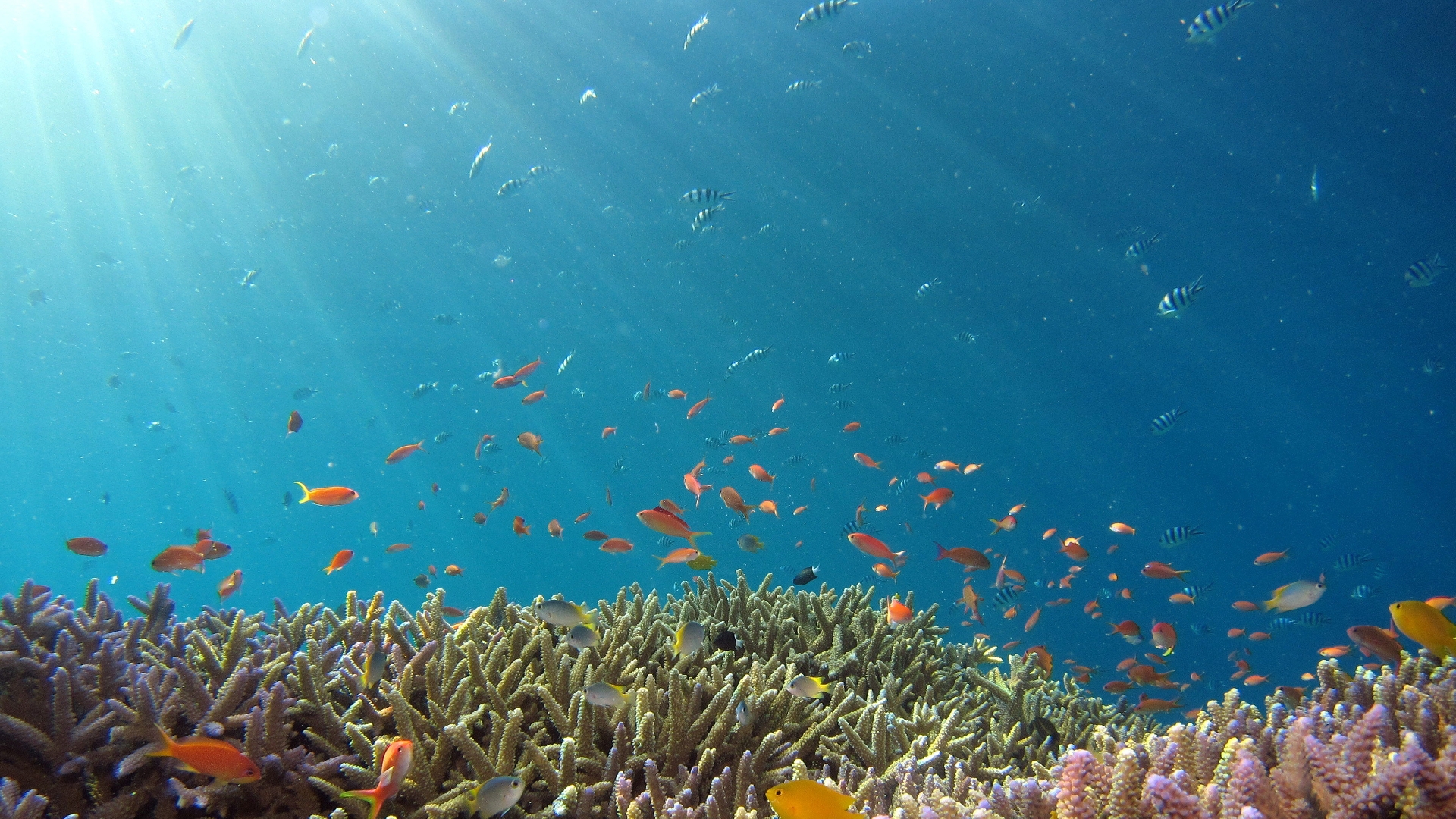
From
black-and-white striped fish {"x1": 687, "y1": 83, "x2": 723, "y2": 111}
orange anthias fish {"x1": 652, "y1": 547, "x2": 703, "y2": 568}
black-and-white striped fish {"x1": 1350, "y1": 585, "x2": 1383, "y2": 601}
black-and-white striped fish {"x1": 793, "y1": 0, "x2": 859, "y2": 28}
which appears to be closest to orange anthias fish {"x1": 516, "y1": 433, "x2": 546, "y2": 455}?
orange anthias fish {"x1": 652, "y1": 547, "x2": 703, "y2": 568}

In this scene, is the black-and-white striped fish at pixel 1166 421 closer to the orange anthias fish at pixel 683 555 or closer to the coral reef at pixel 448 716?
the coral reef at pixel 448 716

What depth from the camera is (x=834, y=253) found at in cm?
2533

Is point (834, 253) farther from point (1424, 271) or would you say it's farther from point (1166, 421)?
point (1424, 271)

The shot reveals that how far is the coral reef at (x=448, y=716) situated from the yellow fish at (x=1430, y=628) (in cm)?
178

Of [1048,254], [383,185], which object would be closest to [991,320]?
[1048,254]

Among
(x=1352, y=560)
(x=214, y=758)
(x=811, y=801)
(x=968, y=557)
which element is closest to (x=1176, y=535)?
(x=1352, y=560)

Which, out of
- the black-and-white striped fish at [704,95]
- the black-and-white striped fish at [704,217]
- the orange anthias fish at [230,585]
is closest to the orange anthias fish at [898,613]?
the orange anthias fish at [230,585]

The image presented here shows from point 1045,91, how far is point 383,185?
2356 centimetres

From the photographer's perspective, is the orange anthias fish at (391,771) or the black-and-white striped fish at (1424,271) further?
the black-and-white striped fish at (1424,271)

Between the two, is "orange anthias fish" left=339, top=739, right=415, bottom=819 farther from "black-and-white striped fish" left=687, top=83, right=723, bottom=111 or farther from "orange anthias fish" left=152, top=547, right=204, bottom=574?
"black-and-white striped fish" left=687, top=83, right=723, bottom=111

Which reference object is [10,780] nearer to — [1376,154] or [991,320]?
[1376,154]

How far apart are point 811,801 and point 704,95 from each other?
16520 mm

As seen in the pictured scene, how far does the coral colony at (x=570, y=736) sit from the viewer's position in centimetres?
200

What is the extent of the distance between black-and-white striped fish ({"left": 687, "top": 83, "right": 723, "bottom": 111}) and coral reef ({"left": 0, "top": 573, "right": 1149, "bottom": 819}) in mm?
14573
